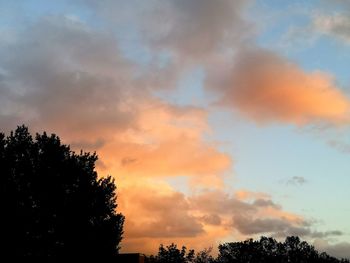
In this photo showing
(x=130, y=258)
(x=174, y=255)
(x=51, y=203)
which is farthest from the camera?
(x=174, y=255)

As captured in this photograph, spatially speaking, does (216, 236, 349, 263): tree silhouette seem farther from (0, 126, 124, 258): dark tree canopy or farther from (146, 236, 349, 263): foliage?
(0, 126, 124, 258): dark tree canopy

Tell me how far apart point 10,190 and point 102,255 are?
9499 millimetres

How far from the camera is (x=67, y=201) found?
42.3 m

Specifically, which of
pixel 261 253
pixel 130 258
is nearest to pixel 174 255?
pixel 261 253

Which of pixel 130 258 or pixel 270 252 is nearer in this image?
pixel 130 258

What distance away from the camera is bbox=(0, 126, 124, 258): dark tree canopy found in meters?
39.4

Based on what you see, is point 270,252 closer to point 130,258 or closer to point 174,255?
point 174,255

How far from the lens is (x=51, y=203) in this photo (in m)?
42.0

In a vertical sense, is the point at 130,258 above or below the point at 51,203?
below

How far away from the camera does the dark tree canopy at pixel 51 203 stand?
39.4m

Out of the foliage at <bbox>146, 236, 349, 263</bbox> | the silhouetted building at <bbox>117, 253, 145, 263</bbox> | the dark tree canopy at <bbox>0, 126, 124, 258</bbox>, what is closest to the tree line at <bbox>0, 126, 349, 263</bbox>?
the dark tree canopy at <bbox>0, 126, 124, 258</bbox>

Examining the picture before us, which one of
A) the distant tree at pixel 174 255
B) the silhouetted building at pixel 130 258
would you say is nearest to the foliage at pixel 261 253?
the distant tree at pixel 174 255

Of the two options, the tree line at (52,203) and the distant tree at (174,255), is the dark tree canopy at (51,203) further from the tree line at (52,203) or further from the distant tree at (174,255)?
the distant tree at (174,255)

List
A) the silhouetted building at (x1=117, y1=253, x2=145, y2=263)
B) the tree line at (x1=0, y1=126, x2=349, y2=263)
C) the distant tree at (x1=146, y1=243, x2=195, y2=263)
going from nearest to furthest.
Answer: the tree line at (x1=0, y1=126, x2=349, y2=263) → the silhouetted building at (x1=117, y1=253, x2=145, y2=263) → the distant tree at (x1=146, y1=243, x2=195, y2=263)
